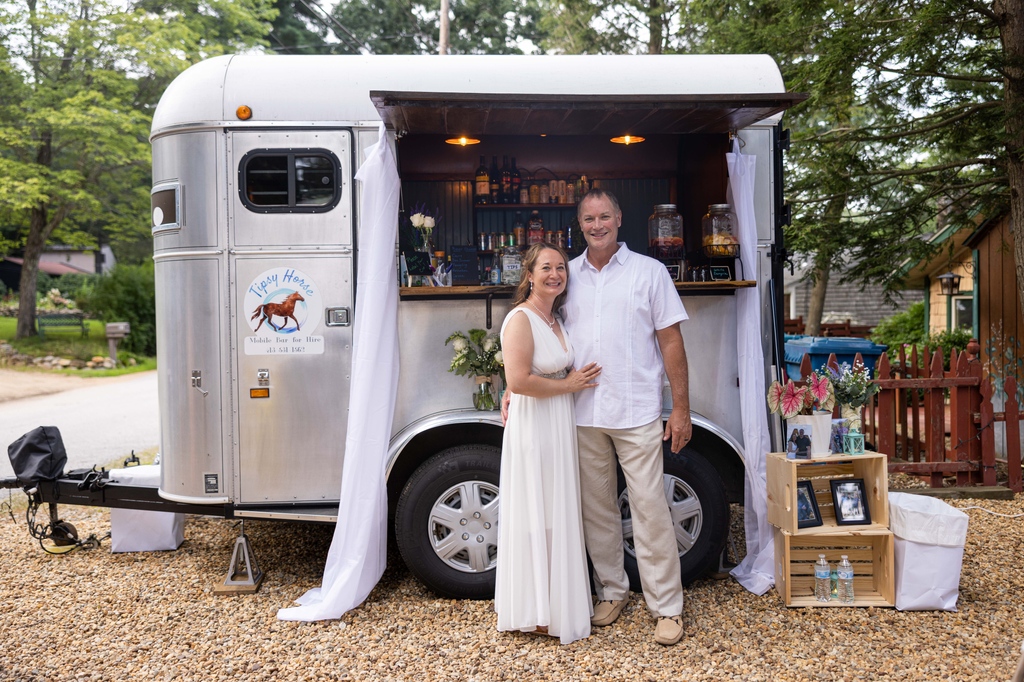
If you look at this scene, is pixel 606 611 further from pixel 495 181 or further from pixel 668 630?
pixel 495 181

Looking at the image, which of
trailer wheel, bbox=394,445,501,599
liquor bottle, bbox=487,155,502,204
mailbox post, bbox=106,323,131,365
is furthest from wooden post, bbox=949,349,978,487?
mailbox post, bbox=106,323,131,365

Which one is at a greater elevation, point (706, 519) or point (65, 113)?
point (65, 113)

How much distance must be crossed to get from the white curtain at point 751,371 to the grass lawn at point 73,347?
1704 cm

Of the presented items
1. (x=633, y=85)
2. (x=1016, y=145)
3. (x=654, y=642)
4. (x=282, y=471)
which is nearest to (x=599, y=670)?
(x=654, y=642)

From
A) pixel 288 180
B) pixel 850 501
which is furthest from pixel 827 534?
pixel 288 180

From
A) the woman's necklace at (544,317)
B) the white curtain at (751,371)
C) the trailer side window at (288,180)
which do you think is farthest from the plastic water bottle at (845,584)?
the trailer side window at (288,180)

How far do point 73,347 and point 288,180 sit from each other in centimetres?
1780

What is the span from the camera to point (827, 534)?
12.8 feet

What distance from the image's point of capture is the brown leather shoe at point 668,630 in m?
3.57

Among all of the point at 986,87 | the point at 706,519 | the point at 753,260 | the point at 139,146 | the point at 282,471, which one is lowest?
the point at 706,519

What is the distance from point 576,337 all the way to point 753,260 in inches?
42.1

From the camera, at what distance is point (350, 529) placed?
12.7 ft

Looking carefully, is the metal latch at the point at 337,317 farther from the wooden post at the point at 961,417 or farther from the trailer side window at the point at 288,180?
the wooden post at the point at 961,417

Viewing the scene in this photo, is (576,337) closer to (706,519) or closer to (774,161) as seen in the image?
(706,519)
